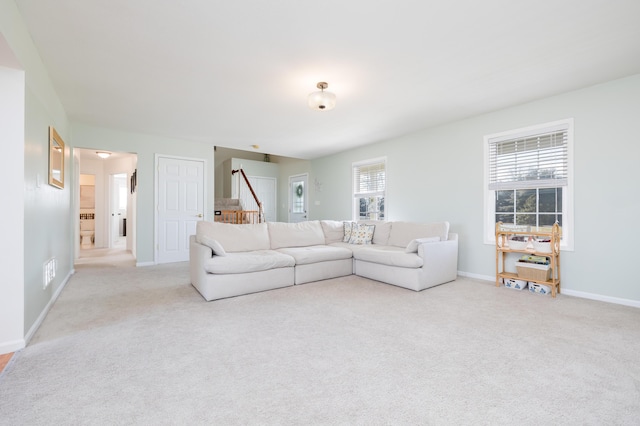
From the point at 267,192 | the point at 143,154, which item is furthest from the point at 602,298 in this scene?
the point at 267,192

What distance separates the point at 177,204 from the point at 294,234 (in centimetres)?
263

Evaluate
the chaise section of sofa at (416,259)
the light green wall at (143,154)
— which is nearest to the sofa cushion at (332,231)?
the chaise section of sofa at (416,259)

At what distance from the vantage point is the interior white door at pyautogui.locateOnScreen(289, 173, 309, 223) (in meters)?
8.12

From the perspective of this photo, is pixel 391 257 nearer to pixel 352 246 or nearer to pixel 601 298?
pixel 352 246

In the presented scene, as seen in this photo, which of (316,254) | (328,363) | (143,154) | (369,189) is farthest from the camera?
(369,189)

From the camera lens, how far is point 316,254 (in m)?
4.13

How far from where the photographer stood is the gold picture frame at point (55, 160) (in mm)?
2961

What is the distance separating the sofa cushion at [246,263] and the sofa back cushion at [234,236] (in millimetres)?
373

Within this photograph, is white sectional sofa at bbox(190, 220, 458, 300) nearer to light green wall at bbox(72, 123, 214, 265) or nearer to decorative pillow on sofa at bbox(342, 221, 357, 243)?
decorative pillow on sofa at bbox(342, 221, 357, 243)

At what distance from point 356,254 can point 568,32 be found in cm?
326

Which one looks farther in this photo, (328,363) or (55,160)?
(55,160)

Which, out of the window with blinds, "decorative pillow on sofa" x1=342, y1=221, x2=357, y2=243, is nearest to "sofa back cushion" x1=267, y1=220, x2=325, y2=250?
"decorative pillow on sofa" x1=342, y1=221, x2=357, y2=243

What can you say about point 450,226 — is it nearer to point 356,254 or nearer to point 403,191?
point 403,191

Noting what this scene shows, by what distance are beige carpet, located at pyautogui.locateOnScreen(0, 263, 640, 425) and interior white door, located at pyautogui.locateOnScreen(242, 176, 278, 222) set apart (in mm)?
5939
